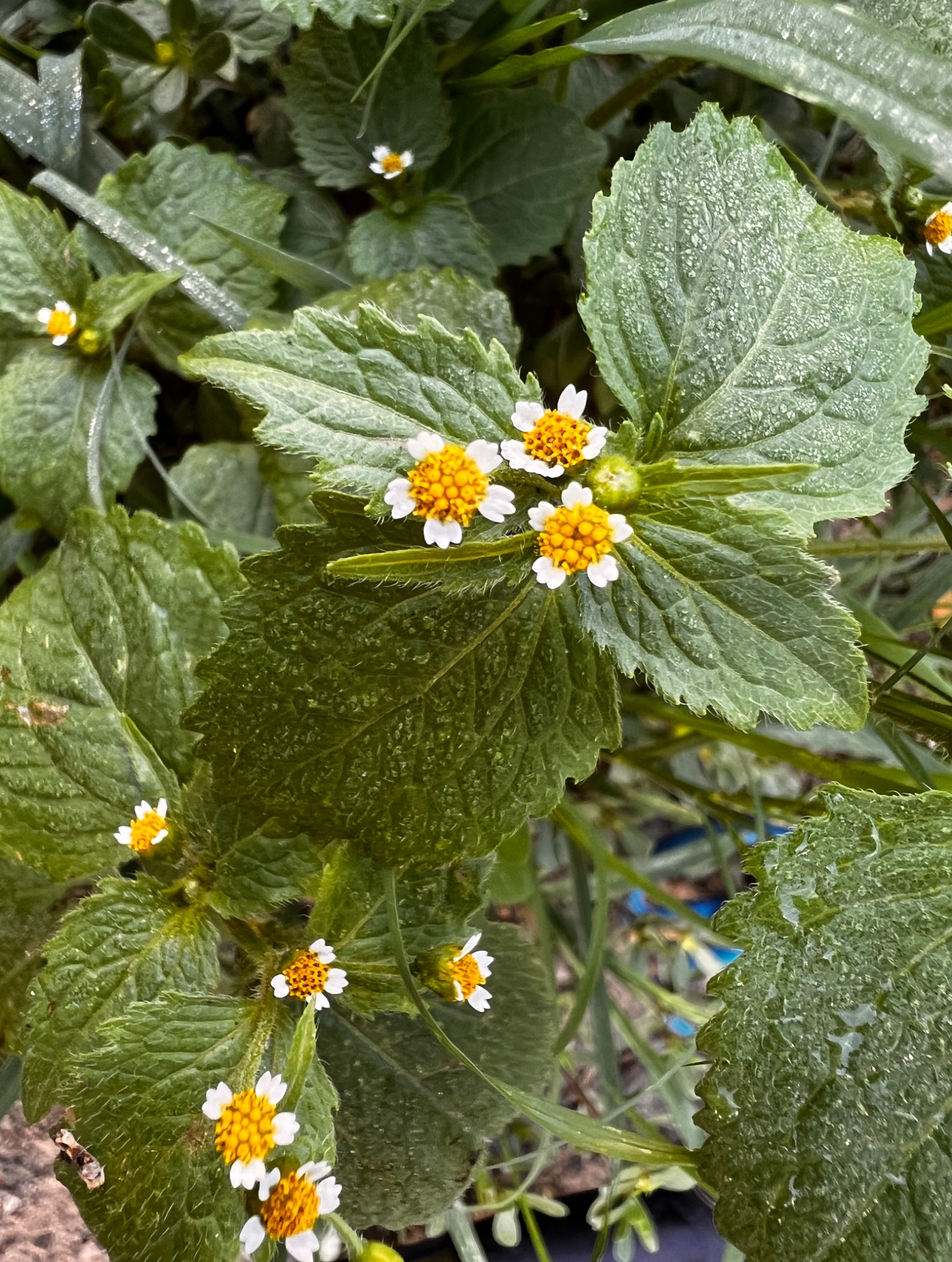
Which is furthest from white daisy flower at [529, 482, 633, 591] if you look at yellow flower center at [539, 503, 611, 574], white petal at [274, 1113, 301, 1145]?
white petal at [274, 1113, 301, 1145]

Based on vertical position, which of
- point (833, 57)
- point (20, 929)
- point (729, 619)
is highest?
point (833, 57)

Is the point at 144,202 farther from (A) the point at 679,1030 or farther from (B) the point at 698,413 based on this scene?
(A) the point at 679,1030

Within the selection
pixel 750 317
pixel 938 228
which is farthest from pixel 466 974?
pixel 938 228

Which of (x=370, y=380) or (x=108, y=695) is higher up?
(x=370, y=380)

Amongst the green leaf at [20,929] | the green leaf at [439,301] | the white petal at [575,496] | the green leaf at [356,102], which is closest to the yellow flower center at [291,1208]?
the green leaf at [20,929]

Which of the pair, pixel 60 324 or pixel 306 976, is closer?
pixel 306 976

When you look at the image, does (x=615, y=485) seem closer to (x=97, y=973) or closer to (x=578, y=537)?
(x=578, y=537)

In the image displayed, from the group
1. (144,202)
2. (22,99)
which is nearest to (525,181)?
(144,202)

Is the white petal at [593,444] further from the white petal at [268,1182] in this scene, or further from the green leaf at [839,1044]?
the white petal at [268,1182]
